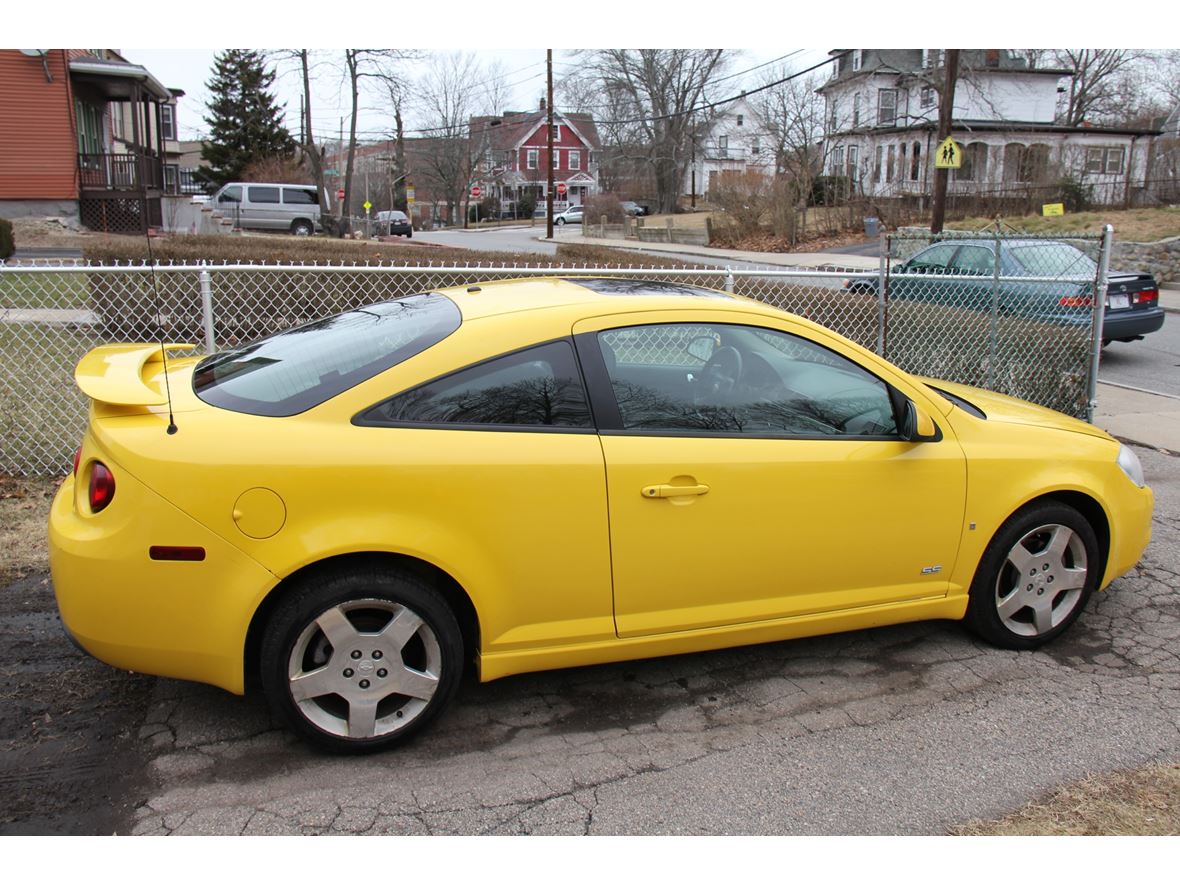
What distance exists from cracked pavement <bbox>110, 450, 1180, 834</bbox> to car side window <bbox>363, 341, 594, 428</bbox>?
113cm

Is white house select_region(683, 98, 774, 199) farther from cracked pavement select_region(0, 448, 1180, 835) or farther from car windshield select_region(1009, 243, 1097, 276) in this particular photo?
cracked pavement select_region(0, 448, 1180, 835)

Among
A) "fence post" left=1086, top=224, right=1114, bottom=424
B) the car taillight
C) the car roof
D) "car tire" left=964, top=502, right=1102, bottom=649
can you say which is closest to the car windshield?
"fence post" left=1086, top=224, right=1114, bottom=424

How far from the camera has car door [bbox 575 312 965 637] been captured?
11.0ft

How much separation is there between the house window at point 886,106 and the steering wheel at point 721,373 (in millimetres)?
48016

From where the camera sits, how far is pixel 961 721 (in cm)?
348

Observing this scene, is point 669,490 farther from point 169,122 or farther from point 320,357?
point 169,122

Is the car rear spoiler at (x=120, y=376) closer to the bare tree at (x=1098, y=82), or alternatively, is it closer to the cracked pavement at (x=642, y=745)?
the cracked pavement at (x=642, y=745)

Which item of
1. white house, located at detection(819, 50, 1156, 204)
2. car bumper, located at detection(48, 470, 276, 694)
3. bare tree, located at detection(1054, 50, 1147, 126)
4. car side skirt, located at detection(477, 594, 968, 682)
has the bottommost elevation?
car side skirt, located at detection(477, 594, 968, 682)

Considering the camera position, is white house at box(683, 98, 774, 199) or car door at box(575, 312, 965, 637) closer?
car door at box(575, 312, 965, 637)

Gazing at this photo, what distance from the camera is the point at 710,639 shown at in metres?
3.53

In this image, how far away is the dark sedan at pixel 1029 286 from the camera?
8.88 meters

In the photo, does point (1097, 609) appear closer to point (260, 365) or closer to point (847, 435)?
point (847, 435)

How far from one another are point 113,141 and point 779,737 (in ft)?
110

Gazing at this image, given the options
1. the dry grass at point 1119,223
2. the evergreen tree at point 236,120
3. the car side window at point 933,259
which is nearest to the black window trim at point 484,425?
the car side window at point 933,259
